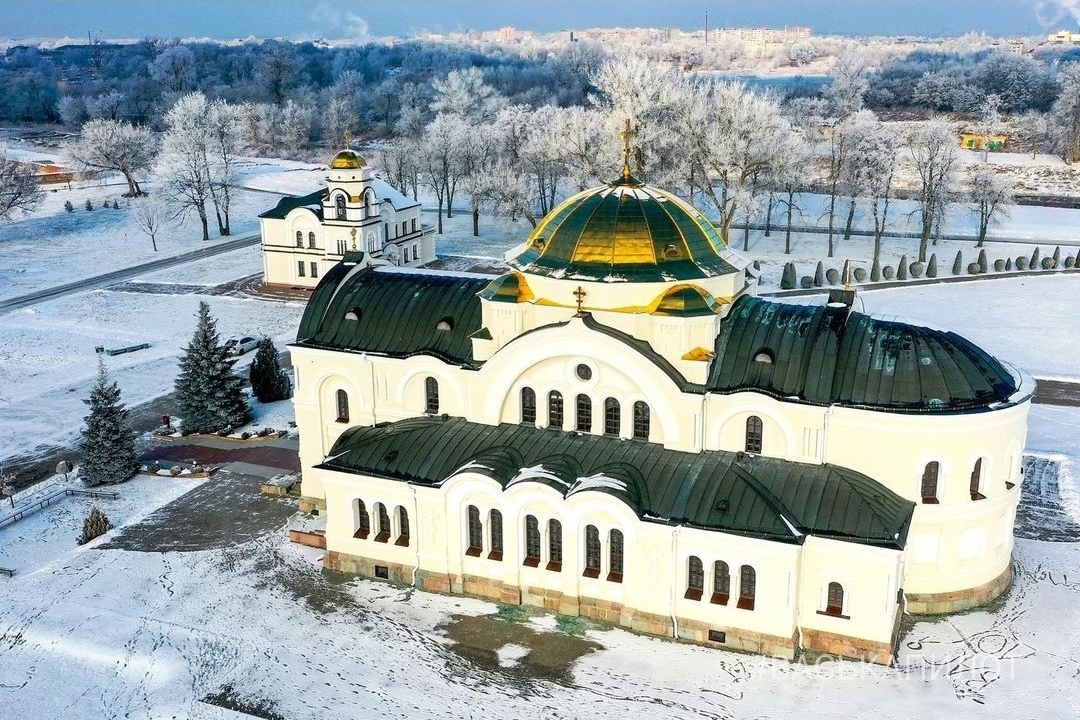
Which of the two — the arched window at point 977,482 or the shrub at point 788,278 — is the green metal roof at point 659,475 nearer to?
the arched window at point 977,482

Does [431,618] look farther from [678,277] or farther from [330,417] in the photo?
[678,277]

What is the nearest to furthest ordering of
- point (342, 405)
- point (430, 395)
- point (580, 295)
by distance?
point (580, 295)
point (430, 395)
point (342, 405)

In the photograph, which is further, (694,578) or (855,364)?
(855,364)

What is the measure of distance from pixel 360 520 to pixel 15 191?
62.2m

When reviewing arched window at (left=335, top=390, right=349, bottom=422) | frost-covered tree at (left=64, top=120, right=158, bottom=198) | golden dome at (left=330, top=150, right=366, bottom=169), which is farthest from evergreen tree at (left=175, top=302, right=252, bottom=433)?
frost-covered tree at (left=64, top=120, right=158, bottom=198)

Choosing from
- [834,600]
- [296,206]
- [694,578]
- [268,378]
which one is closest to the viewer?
[834,600]

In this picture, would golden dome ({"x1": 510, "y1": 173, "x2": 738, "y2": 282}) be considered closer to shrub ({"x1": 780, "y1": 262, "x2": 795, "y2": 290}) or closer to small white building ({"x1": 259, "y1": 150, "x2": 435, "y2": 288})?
shrub ({"x1": 780, "y1": 262, "x2": 795, "y2": 290})

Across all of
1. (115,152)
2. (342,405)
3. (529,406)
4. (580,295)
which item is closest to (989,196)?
(580,295)

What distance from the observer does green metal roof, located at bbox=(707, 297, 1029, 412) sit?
2298cm

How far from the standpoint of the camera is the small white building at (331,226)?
55.5 m

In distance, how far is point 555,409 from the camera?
84.4 feet

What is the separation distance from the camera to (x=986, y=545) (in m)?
24.0

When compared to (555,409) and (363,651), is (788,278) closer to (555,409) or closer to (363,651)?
(555,409)

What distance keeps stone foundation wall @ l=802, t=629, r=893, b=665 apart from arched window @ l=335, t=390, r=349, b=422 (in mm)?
14461
